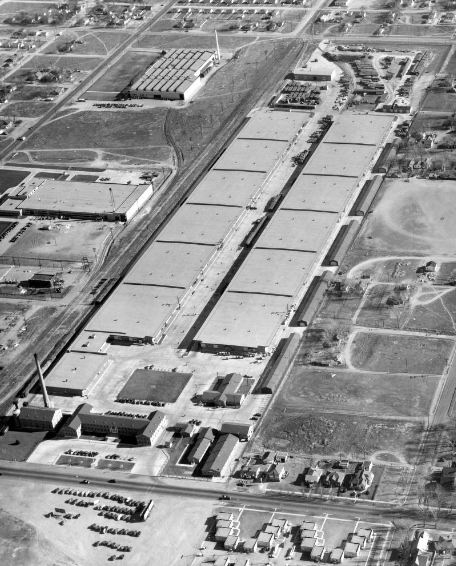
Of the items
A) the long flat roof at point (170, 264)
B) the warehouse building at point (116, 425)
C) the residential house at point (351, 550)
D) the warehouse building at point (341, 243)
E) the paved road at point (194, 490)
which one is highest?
the warehouse building at point (341, 243)

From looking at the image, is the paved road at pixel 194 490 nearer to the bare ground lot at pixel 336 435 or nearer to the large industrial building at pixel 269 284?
the bare ground lot at pixel 336 435

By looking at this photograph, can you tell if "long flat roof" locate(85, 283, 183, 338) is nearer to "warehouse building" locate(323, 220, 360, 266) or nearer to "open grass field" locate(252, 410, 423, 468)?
"warehouse building" locate(323, 220, 360, 266)

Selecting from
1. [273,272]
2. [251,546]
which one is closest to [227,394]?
[251,546]

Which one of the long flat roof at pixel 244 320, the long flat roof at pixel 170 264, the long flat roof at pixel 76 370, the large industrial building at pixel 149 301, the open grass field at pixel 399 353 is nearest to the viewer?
the open grass field at pixel 399 353

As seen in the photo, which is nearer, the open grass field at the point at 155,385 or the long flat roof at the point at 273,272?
the open grass field at the point at 155,385

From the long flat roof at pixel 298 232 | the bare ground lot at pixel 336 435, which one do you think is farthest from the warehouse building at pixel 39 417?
the long flat roof at pixel 298 232

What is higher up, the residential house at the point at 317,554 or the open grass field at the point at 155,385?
the open grass field at the point at 155,385

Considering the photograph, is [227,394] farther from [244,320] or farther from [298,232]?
[298,232]
